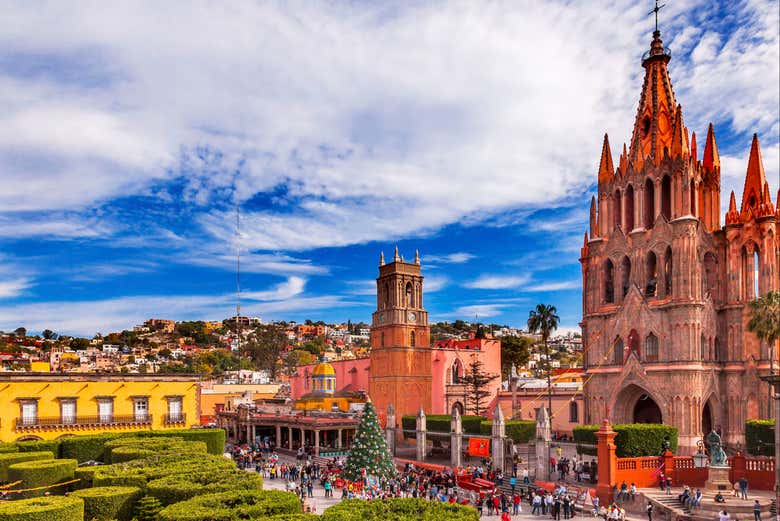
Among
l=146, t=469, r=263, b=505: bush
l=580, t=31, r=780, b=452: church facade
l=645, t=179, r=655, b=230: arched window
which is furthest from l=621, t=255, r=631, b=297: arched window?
l=146, t=469, r=263, b=505: bush

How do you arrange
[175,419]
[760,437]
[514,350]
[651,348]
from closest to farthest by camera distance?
[760,437] → [651,348] → [175,419] → [514,350]

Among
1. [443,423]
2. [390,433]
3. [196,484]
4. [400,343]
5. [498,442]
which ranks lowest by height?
[390,433]

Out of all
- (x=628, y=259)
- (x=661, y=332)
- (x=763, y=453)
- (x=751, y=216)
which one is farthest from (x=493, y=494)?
(x=751, y=216)

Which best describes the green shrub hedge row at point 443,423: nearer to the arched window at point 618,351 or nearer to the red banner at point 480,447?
the red banner at point 480,447

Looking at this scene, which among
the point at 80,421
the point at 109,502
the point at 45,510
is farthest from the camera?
the point at 80,421

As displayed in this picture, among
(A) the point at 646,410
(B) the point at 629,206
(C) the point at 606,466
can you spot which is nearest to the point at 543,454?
(C) the point at 606,466

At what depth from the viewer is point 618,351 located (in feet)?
161

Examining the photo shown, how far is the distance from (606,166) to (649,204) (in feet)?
16.2

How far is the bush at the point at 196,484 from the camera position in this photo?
21.1 meters

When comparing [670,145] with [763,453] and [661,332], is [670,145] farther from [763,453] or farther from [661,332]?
[763,453]

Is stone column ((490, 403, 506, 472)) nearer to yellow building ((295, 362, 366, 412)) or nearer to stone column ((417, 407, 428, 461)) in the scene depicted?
stone column ((417, 407, 428, 461))

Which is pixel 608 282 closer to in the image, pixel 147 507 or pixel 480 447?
pixel 480 447

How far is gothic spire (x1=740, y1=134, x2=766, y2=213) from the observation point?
46.2m

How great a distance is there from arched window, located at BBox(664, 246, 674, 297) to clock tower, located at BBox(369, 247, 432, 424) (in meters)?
26.7
